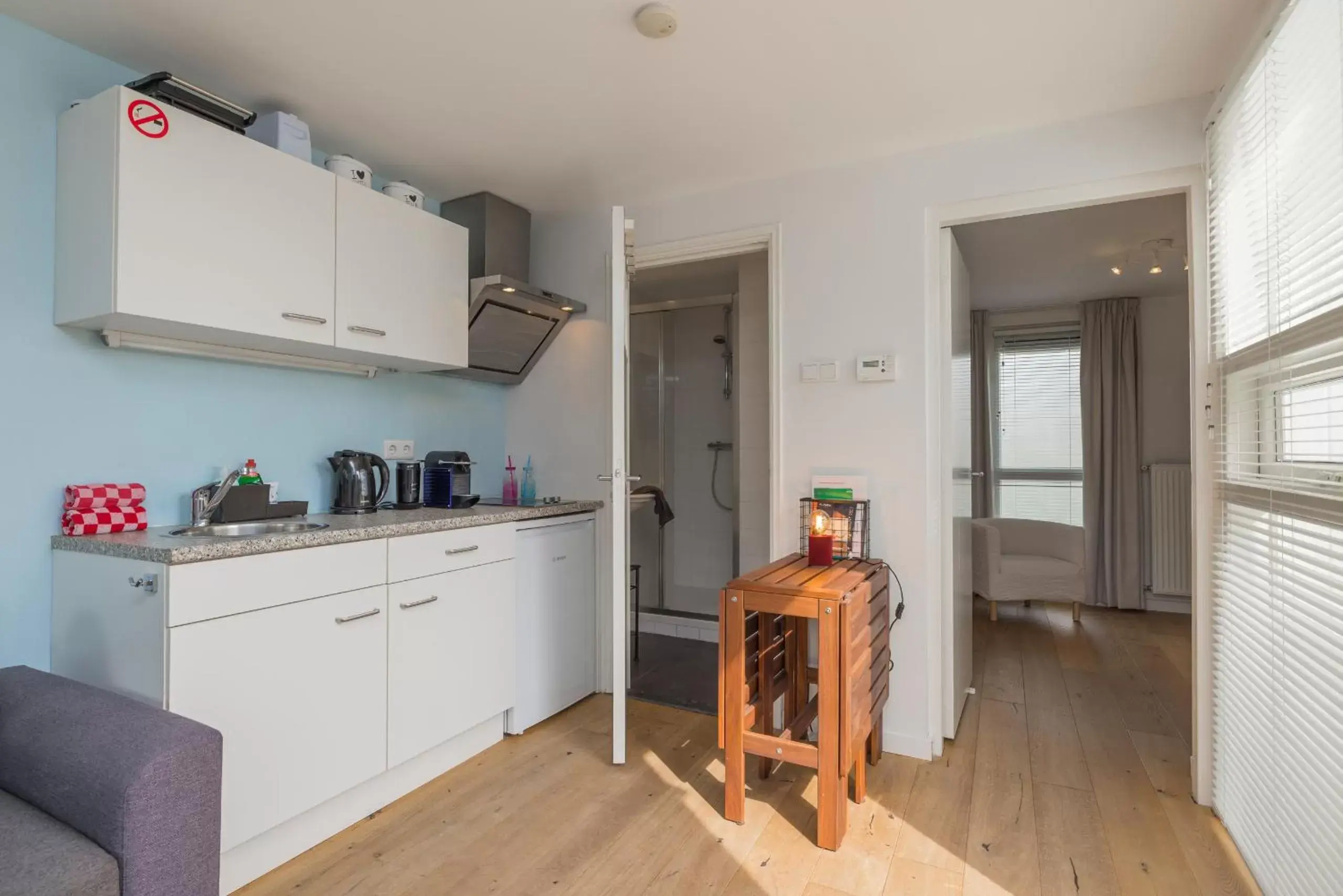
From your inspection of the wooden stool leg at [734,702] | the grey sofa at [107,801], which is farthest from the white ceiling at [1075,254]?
the grey sofa at [107,801]

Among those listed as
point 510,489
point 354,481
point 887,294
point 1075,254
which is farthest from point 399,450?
point 1075,254

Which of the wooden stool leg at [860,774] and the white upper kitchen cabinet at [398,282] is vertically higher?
the white upper kitchen cabinet at [398,282]

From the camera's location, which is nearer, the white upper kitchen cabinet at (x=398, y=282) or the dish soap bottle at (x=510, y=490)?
the white upper kitchen cabinet at (x=398, y=282)

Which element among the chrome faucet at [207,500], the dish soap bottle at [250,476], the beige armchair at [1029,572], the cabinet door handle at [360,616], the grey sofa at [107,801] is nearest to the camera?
the grey sofa at [107,801]

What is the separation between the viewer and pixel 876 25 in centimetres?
184

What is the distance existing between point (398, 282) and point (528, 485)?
1.14 meters

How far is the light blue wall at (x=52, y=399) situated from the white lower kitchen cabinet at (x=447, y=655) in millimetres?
743

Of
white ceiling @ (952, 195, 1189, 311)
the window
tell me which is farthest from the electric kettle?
the window

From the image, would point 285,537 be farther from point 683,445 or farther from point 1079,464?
point 1079,464

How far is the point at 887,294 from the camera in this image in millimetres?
2582

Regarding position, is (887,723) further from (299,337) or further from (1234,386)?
(299,337)

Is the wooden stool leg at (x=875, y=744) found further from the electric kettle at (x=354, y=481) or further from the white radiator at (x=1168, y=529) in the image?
the white radiator at (x=1168, y=529)

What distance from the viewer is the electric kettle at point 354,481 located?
252cm

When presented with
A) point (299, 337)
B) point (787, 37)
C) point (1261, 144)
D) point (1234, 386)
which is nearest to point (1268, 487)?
point (1234, 386)
